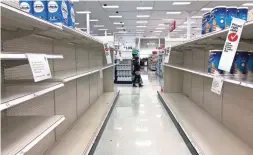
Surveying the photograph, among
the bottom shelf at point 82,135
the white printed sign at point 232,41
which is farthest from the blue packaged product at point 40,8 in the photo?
the white printed sign at point 232,41

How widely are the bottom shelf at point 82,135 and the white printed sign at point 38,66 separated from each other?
1305 mm

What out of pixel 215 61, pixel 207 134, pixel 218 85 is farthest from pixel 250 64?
pixel 207 134

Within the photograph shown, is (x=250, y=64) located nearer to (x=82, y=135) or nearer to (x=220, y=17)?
(x=220, y=17)

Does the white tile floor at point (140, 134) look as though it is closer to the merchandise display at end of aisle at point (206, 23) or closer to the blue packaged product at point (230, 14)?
the merchandise display at end of aisle at point (206, 23)

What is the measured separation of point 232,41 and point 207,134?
157 cm

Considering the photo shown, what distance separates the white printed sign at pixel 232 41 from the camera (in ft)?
5.97

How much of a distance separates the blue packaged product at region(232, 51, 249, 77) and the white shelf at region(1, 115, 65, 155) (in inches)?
67.5

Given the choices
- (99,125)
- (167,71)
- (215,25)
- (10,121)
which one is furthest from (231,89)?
(167,71)

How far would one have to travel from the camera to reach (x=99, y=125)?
357cm

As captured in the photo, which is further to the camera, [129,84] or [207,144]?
[129,84]

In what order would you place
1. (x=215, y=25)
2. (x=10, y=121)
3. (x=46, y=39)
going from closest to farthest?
(x=10, y=121) < (x=215, y=25) < (x=46, y=39)

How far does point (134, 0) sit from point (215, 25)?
7.75 meters

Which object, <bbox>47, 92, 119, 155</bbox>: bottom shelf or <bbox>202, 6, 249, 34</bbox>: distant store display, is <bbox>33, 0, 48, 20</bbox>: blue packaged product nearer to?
<bbox>47, 92, 119, 155</bbox>: bottom shelf

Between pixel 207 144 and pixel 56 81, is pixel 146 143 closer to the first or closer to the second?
pixel 207 144
